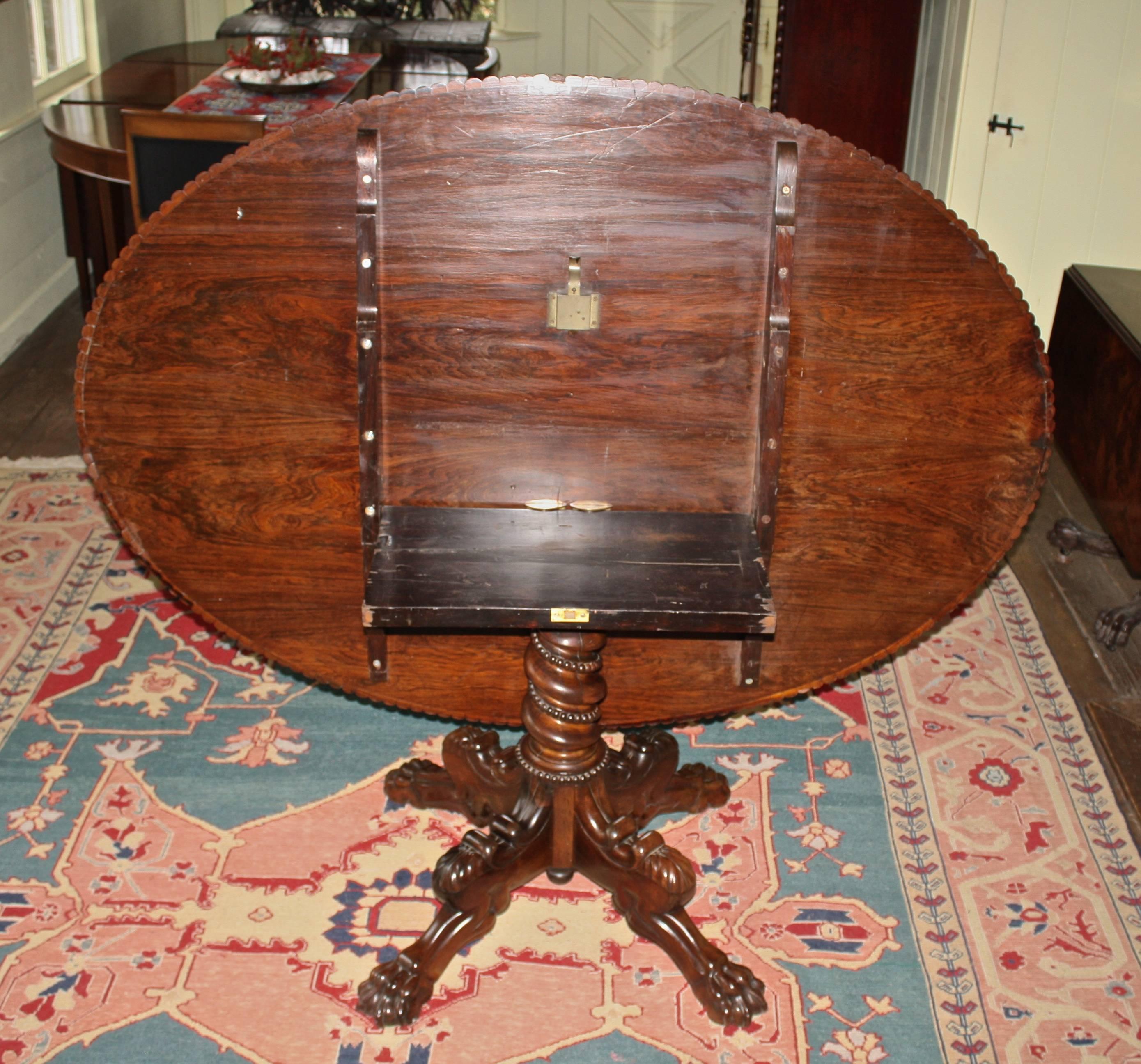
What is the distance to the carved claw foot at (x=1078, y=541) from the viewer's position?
131 inches

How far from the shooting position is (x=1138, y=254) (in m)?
3.99

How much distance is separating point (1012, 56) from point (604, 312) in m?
2.64

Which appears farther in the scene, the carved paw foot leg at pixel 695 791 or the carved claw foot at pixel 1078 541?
the carved claw foot at pixel 1078 541

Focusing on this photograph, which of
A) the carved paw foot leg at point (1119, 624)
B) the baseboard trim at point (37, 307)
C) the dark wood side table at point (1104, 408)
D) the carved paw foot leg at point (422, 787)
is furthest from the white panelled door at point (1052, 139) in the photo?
the baseboard trim at point (37, 307)

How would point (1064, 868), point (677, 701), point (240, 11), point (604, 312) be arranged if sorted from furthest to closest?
point (240, 11) → point (1064, 868) → point (677, 701) → point (604, 312)

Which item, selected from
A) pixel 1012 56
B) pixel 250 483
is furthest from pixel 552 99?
pixel 1012 56

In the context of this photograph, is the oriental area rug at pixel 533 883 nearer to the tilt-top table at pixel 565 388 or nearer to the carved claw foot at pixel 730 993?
the carved claw foot at pixel 730 993

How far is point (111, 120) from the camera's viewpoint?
4.30m

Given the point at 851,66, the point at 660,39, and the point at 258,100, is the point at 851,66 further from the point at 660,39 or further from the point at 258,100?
the point at 660,39

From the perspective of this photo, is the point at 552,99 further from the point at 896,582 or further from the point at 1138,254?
the point at 1138,254

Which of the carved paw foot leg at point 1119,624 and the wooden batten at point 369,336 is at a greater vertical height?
the wooden batten at point 369,336

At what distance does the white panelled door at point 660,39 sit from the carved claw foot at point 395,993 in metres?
6.19

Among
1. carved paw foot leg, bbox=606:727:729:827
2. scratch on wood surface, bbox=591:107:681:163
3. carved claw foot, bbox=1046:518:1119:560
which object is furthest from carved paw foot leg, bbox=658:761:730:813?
carved claw foot, bbox=1046:518:1119:560

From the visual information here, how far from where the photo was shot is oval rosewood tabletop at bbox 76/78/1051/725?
158 cm
